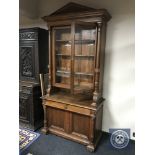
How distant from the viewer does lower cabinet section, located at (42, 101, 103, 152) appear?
2.27m

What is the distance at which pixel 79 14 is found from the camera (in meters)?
2.18

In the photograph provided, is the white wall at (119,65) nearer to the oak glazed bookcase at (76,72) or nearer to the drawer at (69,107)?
the oak glazed bookcase at (76,72)

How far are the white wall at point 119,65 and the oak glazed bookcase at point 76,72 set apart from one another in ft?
0.59

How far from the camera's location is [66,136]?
2521mm

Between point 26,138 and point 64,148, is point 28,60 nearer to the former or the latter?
point 26,138

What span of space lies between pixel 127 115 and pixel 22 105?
1.93 metres

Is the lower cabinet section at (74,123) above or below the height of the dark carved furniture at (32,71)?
below

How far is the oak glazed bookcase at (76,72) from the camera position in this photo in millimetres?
2221

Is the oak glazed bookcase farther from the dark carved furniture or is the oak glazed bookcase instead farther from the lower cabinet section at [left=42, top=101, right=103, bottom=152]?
the dark carved furniture

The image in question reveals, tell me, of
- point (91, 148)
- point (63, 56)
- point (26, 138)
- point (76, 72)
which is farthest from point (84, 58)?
point (26, 138)

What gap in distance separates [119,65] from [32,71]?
1.62 meters

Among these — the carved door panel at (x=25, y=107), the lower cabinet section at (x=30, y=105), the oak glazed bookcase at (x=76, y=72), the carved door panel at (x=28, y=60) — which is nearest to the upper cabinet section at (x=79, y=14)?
the oak glazed bookcase at (x=76, y=72)
